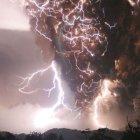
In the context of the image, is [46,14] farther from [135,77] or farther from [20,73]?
[135,77]

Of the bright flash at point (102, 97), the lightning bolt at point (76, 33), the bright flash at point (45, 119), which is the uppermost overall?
the lightning bolt at point (76, 33)

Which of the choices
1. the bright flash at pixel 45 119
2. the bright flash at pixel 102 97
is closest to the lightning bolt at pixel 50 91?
the bright flash at pixel 45 119

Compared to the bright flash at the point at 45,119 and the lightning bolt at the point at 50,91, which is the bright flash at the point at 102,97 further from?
the bright flash at the point at 45,119

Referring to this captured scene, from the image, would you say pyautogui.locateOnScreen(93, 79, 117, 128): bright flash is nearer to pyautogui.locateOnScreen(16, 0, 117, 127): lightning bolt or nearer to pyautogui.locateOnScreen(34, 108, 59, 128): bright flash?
pyautogui.locateOnScreen(16, 0, 117, 127): lightning bolt

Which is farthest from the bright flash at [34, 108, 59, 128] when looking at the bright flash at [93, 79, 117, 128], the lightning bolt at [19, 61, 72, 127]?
the bright flash at [93, 79, 117, 128]

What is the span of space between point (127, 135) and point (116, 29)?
20456mm

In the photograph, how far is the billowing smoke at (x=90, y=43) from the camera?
40.7 m

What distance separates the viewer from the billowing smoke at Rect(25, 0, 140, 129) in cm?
4066

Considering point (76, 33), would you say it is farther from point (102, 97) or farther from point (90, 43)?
point (102, 97)

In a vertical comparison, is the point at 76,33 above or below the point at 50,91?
above

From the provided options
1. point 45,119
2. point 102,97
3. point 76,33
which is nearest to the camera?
point 76,33

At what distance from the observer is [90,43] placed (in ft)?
135

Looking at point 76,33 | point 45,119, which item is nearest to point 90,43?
point 76,33

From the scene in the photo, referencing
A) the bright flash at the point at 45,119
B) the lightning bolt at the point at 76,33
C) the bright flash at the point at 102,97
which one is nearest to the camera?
the lightning bolt at the point at 76,33
